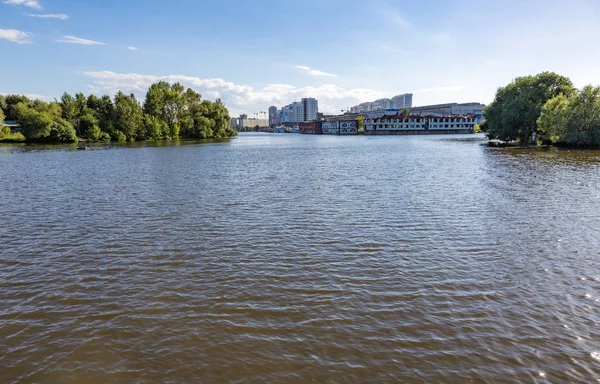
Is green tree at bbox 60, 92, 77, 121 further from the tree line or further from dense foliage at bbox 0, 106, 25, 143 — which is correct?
the tree line

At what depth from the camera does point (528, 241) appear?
52.7ft

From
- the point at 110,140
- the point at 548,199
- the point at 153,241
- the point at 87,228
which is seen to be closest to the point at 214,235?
the point at 153,241

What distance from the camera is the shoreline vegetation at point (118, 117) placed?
337 ft

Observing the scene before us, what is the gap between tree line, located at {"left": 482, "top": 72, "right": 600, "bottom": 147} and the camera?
65438 mm

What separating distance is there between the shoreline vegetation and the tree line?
10097 cm

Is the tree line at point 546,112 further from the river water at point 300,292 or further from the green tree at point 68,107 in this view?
the green tree at point 68,107

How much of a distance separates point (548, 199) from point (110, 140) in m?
124

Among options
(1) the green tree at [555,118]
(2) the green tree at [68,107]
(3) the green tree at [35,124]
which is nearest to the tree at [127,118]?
(2) the green tree at [68,107]

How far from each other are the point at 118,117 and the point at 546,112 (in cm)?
12009

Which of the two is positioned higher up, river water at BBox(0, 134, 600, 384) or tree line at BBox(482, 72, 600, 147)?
tree line at BBox(482, 72, 600, 147)

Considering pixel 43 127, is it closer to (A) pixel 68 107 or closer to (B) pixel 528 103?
(A) pixel 68 107

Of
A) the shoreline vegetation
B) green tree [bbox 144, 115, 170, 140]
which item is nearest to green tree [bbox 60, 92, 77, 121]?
the shoreline vegetation

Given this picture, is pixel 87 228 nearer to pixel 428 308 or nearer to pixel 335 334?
pixel 335 334

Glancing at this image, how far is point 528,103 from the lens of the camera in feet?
263
